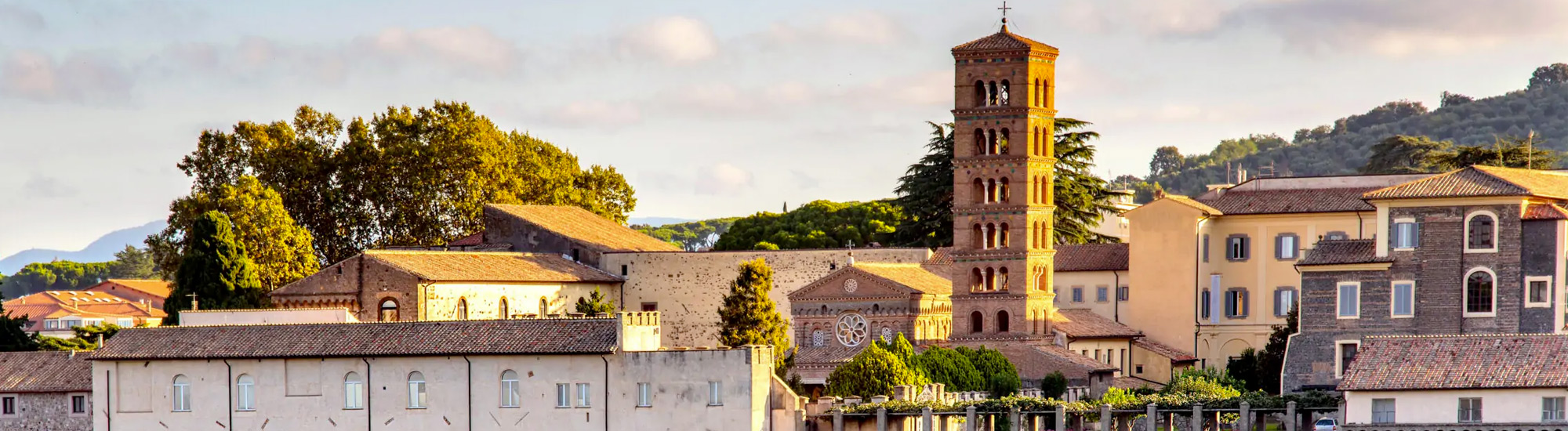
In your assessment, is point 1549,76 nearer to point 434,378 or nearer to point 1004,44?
point 1004,44

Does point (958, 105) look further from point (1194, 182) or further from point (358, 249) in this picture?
point (1194, 182)

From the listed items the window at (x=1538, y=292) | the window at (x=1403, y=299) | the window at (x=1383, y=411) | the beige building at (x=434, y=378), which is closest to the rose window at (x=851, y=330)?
the beige building at (x=434, y=378)

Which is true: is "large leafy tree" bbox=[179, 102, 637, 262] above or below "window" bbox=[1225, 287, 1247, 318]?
above

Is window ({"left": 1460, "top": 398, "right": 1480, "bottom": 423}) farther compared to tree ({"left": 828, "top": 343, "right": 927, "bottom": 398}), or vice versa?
tree ({"left": 828, "top": 343, "right": 927, "bottom": 398})

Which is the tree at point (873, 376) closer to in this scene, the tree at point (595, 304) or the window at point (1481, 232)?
the tree at point (595, 304)

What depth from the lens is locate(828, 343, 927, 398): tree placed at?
63031 mm

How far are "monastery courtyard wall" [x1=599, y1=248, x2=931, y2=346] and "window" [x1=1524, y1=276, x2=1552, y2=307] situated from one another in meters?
24.9

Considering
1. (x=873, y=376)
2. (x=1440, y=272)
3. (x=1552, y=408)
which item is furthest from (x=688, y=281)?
(x=1552, y=408)

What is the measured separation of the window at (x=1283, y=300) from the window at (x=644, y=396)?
2640 cm

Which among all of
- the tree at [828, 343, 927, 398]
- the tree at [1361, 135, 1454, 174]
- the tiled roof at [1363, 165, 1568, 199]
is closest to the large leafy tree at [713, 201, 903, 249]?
the tree at [1361, 135, 1454, 174]

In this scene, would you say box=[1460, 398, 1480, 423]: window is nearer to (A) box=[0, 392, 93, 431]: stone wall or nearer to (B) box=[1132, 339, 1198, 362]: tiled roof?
(B) box=[1132, 339, 1198, 362]: tiled roof

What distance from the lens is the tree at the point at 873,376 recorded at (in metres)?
63.0

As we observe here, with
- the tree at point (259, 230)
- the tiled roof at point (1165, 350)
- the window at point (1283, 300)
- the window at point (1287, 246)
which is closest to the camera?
the tiled roof at point (1165, 350)

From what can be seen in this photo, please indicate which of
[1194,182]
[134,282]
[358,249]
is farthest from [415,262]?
[1194,182]
